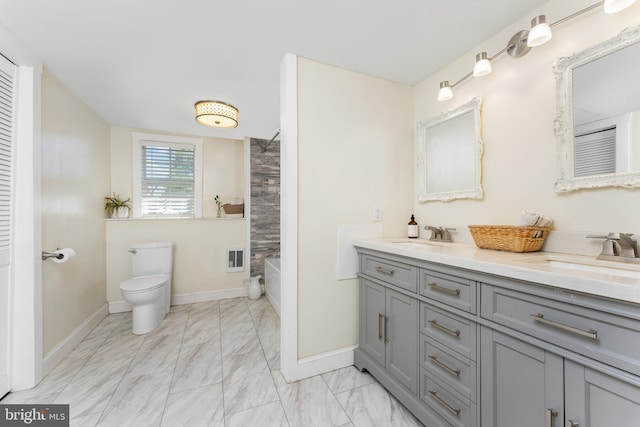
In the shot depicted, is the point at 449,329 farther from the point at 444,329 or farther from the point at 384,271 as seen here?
the point at 384,271

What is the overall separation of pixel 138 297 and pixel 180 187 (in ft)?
5.16

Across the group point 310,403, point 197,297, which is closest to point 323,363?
point 310,403

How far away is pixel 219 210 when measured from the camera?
364 cm

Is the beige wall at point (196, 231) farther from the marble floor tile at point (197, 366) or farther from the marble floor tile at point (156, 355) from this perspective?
the marble floor tile at point (197, 366)

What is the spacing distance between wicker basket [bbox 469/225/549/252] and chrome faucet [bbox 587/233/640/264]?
0.74 ft

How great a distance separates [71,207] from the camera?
229cm

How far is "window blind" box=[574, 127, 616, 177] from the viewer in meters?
1.19

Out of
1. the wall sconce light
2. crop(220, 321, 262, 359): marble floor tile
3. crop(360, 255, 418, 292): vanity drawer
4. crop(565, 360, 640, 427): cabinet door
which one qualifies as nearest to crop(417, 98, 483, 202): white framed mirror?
the wall sconce light

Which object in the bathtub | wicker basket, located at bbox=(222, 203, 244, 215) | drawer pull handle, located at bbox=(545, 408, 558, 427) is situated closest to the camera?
drawer pull handle, located at bbox=(545, 408, 558, 427)

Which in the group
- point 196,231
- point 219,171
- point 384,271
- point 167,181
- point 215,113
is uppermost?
point 215,113

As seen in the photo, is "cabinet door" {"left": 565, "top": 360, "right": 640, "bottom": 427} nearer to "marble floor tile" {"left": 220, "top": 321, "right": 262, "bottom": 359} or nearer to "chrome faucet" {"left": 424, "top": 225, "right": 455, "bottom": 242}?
"chrome faucet" {"left": 424, "top": 225, "right": 455, "bottom": 242}

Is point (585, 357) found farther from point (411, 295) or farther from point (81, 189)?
point (81, 189)

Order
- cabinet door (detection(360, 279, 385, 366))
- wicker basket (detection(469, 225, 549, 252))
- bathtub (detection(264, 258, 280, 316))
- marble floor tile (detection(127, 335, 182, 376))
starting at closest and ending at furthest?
wicker basket (detection(469, 225, 549, 252)), cabinet door (detection(360, 279, 385, 366)), marble floor tile (detection(127, 335, 182, 376)), bathtub (detection(264, 258, 280, 316))

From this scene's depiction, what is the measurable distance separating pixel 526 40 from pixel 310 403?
7.85 feet
